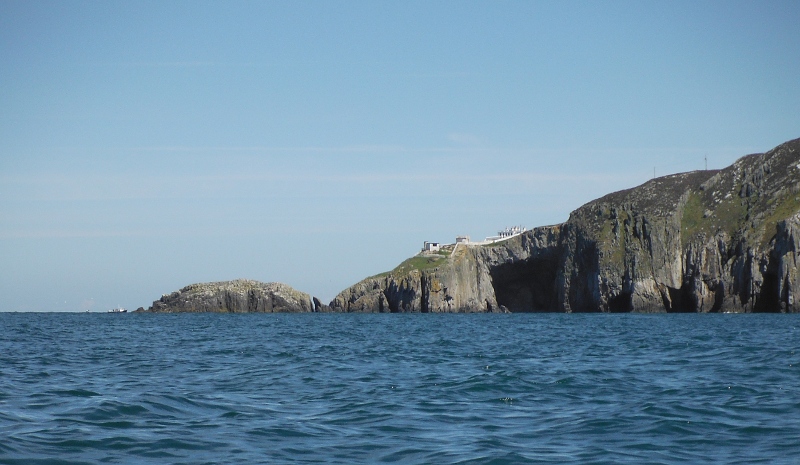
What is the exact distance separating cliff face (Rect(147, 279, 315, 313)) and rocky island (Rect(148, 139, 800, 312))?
0.79 feet

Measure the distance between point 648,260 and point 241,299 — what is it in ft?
274

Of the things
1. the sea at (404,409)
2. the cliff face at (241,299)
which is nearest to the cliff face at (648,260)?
the cliff face at (241,299)

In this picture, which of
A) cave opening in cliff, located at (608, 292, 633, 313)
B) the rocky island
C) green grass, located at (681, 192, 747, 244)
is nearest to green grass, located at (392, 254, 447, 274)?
the rocky island

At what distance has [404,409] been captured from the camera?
1991cm

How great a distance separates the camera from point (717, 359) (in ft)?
105

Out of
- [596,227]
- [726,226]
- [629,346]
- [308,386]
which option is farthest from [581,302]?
[308,386]

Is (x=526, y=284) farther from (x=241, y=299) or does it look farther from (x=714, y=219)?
(x=241, y=299)

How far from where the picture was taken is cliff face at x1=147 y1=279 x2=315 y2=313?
569ft

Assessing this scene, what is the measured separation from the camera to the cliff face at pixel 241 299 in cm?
17350

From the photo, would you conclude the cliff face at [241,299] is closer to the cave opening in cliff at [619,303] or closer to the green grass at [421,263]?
the green grass at [421,263]

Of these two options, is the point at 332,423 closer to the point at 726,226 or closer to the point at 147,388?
the point at 147,388

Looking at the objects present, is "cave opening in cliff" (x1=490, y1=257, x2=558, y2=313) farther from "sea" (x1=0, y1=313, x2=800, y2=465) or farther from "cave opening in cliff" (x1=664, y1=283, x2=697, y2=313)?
"sea" (x1=0, y1=313, x2=800, y2=465)

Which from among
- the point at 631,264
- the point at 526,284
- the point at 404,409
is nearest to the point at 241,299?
the point at 526,284

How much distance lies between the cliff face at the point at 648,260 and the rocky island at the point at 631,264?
21 centimetres
